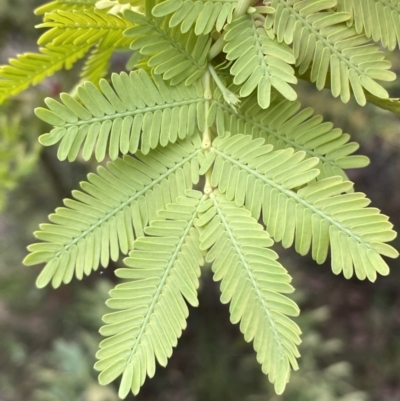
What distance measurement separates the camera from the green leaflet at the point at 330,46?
530 mm

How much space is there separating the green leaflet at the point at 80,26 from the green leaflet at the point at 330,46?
22 cm

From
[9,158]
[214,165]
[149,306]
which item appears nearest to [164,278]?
[149,306]

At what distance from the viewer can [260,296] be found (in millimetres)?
505

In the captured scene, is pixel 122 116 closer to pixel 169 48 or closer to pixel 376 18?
pixel 169 48

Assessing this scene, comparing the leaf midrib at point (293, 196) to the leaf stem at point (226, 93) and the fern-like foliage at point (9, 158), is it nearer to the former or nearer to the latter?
the leaf stem at point (226, 93)

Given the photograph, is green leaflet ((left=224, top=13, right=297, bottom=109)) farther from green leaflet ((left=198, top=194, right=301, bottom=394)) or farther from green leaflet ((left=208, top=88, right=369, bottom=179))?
green leaflet ((left=198, top=194, right=301, bottom=394))

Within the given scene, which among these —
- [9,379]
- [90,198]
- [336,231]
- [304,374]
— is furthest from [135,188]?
[9,379]

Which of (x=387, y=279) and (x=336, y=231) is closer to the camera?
(x=336, y=231)

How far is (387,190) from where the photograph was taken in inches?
103

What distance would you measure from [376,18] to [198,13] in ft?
0.77

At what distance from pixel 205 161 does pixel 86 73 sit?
1.04 ft

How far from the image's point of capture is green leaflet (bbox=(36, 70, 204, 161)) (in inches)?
20.8

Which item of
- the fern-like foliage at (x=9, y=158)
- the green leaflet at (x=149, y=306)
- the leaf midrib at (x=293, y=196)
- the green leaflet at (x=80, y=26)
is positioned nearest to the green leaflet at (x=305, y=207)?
A: the leaf midrib at (x=293, y=196)

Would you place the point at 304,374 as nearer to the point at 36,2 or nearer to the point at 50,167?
the point at 50,167
